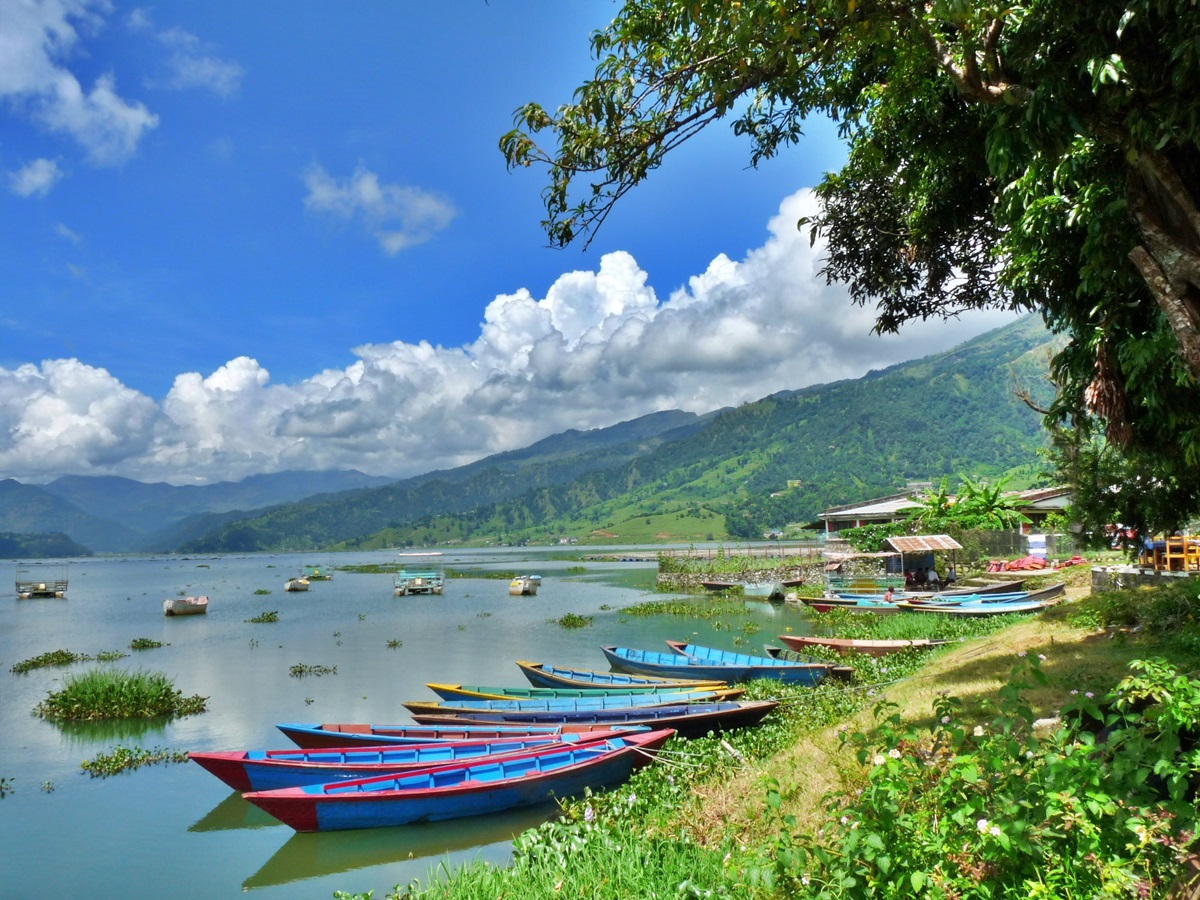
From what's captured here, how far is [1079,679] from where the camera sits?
9336mm

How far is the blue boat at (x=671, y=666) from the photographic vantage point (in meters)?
19.2

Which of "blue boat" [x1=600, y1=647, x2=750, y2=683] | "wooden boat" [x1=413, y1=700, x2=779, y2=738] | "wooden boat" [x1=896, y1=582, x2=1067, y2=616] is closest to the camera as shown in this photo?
"wooden boat" [x1=413, y1=700, x2=779, y2=738]

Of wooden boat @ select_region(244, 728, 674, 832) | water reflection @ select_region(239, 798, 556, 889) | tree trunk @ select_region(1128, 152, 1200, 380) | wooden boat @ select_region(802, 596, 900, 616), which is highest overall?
tree trunk @ select_region(1128, 152, 1200, 380)

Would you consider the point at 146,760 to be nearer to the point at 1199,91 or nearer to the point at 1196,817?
the point at 1196,817

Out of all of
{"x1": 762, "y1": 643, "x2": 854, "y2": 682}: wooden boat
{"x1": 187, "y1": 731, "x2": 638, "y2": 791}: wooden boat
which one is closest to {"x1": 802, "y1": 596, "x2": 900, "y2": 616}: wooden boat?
{"x1": 762, "y1": 643, "x2": 854, "y2": 682}: wooden boat

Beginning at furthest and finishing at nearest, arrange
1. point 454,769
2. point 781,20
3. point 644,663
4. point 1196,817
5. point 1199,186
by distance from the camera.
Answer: point 644,663 → point 454,769 → point 1199,186 → point 781,20 → point 1196,817

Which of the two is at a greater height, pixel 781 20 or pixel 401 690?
pixel 781 20

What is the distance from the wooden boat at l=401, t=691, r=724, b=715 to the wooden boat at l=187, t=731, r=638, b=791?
8.12ft

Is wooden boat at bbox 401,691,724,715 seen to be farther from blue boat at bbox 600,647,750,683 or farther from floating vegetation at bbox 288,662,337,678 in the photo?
floating vegetation at bbox 288,662,337,678

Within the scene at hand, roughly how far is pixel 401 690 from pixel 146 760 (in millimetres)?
7754

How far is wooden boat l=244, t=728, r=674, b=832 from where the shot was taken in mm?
10720

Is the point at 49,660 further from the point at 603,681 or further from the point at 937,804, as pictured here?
the point at 937,804

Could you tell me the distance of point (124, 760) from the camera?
50.9 ft

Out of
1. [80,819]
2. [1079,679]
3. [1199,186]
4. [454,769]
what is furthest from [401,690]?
[1199,186]
